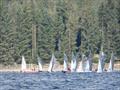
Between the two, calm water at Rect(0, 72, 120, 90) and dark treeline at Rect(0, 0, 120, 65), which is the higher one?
dark treeline at Rect(0, 0, 120, 65)

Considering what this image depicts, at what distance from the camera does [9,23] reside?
162 m

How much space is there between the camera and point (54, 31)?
537 ft

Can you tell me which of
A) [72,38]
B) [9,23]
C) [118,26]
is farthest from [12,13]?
[118,26]

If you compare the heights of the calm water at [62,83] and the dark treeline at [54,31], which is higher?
the dark treeline at [54,31]

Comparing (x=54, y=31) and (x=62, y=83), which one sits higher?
(x=54, y=31)

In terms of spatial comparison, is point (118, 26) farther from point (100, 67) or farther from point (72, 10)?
point (100, 67)

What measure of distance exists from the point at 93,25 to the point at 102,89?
104m

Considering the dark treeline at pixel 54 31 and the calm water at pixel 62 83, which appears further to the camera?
the dark treeline at pixel 54 31

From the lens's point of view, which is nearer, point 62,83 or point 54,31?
point 62,83

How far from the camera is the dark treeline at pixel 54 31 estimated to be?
6289 inches

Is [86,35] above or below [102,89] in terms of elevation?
above

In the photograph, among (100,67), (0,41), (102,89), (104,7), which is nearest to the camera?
(102,89)

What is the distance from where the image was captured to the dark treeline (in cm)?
15975

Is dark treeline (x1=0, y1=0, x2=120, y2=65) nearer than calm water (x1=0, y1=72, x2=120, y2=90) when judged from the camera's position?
No
